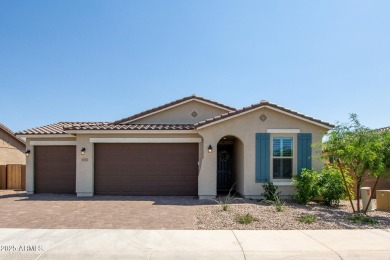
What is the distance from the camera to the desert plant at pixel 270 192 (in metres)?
12.5

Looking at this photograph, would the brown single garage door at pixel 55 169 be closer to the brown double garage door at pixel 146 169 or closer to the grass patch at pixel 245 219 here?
the brown double garage door at pixel 146 169

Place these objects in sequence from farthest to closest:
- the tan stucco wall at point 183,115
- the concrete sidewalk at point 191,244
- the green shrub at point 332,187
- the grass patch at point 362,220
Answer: the tan stucco wall at point 183,115 → the green shrub at point 332,187 → the grass patch at point 362,220 → the concrete sidewalk at point 191,244

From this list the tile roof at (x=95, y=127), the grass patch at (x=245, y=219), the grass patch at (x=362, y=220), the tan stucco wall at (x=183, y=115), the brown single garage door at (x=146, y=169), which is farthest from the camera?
the tan stucco wall at (x=183, y=115)

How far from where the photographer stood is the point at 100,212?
10.3 m

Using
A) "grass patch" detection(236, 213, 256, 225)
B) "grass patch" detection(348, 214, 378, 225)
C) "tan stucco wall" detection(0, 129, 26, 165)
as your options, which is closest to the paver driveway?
"grass patch" detection(236, 213, 256, 225)

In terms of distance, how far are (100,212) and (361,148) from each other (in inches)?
360

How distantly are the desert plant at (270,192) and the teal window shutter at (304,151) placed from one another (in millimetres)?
1385

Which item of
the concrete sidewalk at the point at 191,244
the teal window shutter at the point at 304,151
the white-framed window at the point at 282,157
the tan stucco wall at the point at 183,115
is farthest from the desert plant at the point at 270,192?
the tan stucco wall at the point at 183,115

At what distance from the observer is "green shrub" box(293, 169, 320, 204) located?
11.9m

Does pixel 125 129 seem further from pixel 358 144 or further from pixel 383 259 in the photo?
pixel 383 259

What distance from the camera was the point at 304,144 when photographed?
13.1m

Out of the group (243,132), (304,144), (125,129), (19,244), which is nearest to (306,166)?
(304,144)

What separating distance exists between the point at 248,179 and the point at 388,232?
583cm

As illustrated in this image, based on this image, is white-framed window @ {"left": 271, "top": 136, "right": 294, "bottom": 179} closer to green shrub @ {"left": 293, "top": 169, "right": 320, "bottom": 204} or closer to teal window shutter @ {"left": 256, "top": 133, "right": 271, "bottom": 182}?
teal window shutter @ {"left": 256, "top": 133, "right": 271, "bottom": 182}
